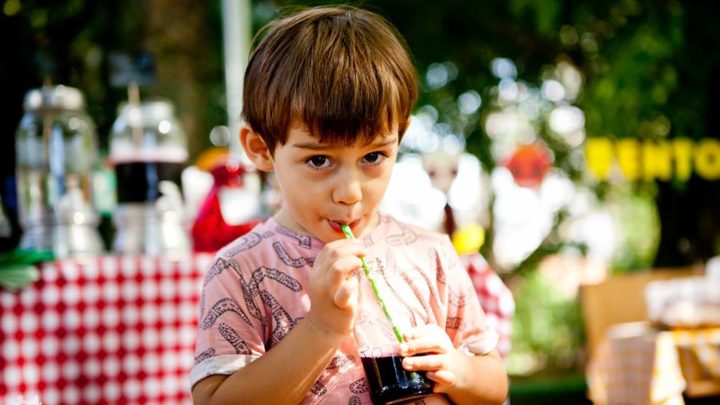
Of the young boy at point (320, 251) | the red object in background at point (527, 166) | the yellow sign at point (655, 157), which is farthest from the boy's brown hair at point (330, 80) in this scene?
the red object in background at point (527, 166)

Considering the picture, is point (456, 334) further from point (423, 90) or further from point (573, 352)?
point (573, 352)

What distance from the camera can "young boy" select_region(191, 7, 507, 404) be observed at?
45.9 inches

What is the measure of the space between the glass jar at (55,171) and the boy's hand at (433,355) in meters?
1.39

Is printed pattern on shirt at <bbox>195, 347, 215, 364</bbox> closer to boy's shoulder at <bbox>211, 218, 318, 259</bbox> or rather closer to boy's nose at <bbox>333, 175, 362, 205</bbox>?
boy's shoulder at <bbox>211, 218, 318, 259</bbox>

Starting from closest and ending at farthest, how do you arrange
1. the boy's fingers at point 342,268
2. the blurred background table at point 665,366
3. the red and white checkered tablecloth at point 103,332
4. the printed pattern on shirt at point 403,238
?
the boy's fingers at point 342,268 → the printed pattern on shirt at point 403,238 → the red and white checkered tablecloth at point 103,332 → the blurred background table at point 665,366

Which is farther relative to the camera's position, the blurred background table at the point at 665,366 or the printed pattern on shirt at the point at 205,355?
the blurred background table at the point at 665,366

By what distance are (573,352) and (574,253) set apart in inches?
109

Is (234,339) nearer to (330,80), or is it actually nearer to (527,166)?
(330,80)

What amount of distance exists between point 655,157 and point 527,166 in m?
0.95

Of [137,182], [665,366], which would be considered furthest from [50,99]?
[665,366]

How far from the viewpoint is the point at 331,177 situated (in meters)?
1.19

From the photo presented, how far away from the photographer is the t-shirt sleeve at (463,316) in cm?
135

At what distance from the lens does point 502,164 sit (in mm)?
6418

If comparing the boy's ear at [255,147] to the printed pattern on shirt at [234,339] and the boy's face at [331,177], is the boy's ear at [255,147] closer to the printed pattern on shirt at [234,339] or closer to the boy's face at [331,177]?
the boy's face at [331,177]
